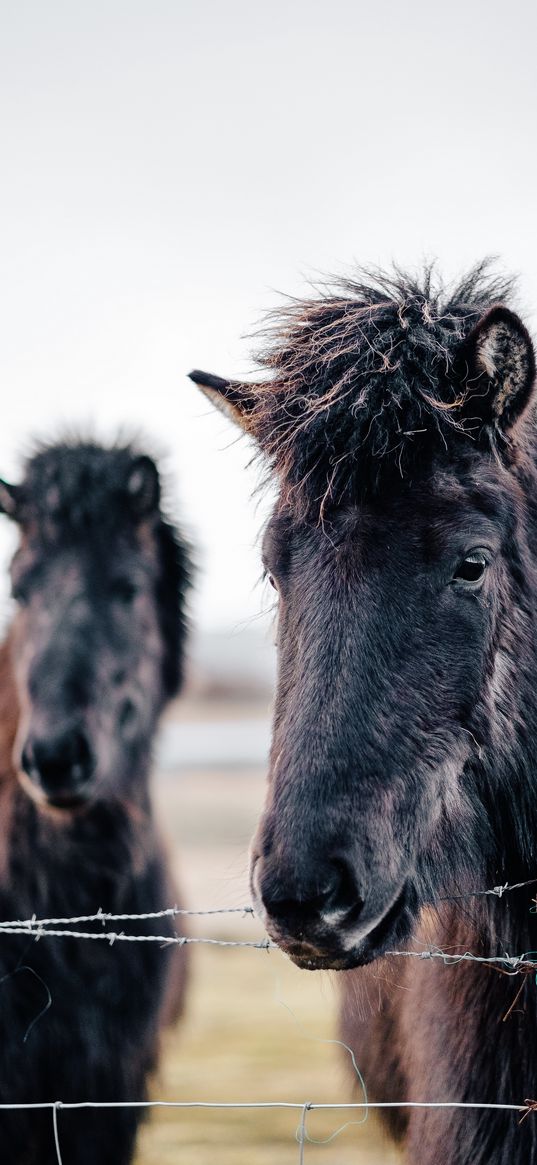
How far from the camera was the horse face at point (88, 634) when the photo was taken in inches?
162

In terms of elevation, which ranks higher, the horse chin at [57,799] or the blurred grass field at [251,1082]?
the horse chin at [57,799]

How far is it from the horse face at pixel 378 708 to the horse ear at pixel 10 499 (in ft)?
8.75

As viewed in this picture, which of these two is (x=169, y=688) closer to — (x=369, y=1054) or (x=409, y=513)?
(x=369, y=1054)

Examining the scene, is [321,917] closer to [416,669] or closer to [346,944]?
[346,944]

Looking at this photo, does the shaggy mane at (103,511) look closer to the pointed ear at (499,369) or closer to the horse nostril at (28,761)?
the horse nostril at (28,761)

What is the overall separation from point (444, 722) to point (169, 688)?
312 cm

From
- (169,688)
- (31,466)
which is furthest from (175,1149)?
(31,466)

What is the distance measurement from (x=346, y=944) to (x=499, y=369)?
1293 millimetres

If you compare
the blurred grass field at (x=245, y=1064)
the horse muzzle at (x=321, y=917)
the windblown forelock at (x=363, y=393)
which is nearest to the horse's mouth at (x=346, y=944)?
the horse muzzle at (x=321, y=917)

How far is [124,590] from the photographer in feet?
15.4

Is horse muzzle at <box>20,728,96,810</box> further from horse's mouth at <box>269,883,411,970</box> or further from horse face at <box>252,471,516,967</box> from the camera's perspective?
horse's mouth at <box>269,883,411,970</box>

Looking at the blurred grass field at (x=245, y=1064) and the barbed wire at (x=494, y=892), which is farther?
the blurred grass field at (x=245, y=1064)

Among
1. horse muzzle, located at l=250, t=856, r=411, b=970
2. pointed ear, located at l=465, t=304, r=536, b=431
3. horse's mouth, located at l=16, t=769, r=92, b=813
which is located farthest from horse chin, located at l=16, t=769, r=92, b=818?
pointed ear, located at l=465, t=304, r=536, b=431

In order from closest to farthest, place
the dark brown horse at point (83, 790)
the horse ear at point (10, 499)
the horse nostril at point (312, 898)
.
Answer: the horse nostril at point (312, 898), the dark brown horse at point (83, 790), the horse ear at point (10, 499)
